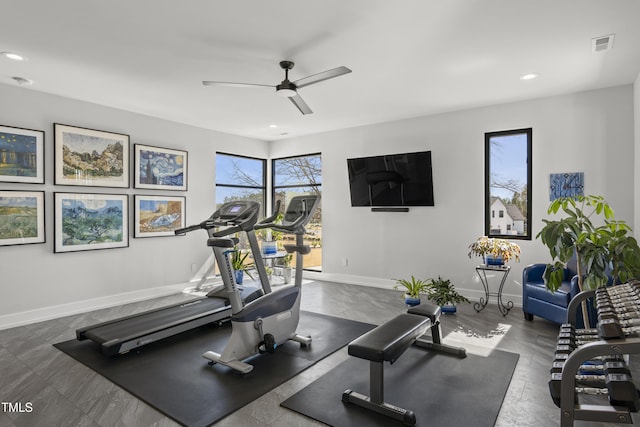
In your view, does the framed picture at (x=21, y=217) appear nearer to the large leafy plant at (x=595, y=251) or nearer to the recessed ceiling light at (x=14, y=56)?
the recessed ceiling light at (x=14, y=56)

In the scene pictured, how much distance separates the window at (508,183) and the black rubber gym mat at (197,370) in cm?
258

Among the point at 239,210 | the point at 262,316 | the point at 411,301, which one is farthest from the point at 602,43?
the point at 262,316

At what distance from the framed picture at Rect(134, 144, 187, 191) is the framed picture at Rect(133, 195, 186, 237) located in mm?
191

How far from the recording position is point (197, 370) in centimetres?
306

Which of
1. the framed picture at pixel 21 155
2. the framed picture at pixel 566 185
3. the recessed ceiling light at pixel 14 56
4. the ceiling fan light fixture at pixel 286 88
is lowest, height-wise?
the framed picture at pixel 566 185

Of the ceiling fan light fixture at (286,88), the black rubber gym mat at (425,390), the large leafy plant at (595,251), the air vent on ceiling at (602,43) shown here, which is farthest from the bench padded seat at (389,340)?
the air vent on ceiling at (602,43)

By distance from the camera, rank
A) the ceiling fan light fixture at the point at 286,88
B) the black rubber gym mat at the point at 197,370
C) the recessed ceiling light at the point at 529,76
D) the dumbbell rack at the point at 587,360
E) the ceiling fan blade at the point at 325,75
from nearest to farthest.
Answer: the dumbbell rack at the point at 587,360 → the black rubber gym mat at the point at 197,370 → the ceiling fan blade at the point at 325,75 → the ceiling fan light fixture at the point at 286,88 → the recessed ceiling light at the point at 529,76

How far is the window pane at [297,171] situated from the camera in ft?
23.6

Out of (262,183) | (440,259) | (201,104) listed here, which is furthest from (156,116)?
(440,259)

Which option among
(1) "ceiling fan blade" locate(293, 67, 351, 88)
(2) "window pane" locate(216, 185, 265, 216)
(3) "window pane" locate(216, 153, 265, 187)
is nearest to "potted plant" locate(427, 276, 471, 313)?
(1) "ceiling fan blade" locate(293, 67, 351, 88)

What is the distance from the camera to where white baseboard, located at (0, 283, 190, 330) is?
4.24 m

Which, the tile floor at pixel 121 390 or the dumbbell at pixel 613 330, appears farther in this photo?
the tile floor at pixel 121 390

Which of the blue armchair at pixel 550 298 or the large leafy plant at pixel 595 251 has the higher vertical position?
the large leafy plant at pixel 595 251

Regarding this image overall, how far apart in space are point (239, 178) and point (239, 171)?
136 millimetres
